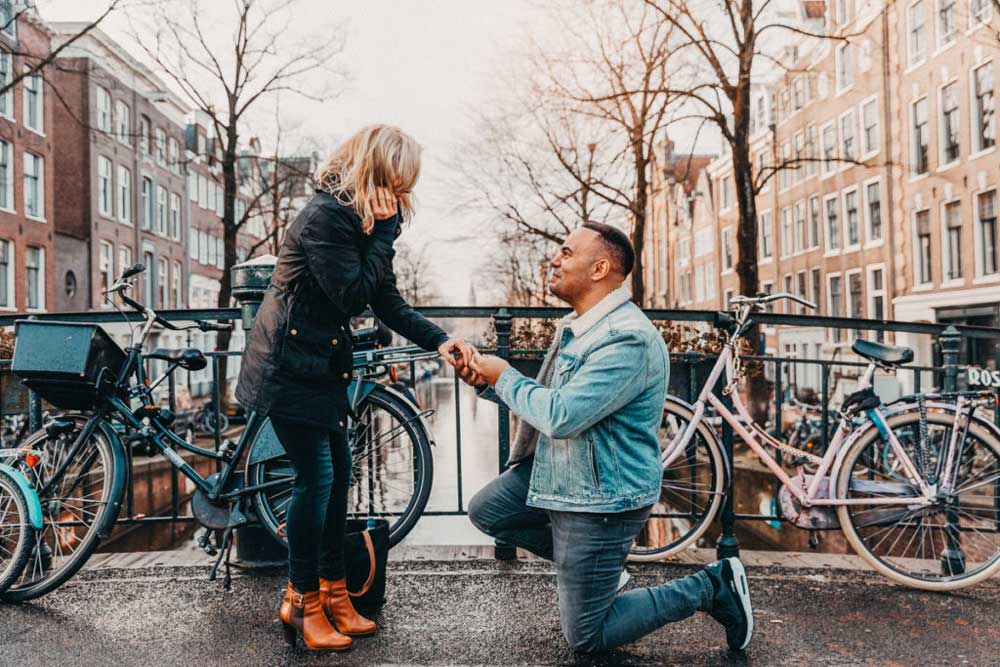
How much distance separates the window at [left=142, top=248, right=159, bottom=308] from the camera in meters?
37.9

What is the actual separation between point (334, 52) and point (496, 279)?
2715cm

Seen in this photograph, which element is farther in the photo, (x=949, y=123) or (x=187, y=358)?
(x=949, y=123)

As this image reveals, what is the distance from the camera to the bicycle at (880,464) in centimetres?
375

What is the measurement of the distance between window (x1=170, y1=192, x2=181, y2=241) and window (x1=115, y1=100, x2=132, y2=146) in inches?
223

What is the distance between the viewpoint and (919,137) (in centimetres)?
2512

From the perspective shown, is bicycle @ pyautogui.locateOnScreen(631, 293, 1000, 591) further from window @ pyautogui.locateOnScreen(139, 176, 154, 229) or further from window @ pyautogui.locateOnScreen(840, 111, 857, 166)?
window @ pyautogui.locateOnScreen(139, 176, 154, 229)

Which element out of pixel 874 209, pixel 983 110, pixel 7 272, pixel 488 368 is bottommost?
pixel 488 368

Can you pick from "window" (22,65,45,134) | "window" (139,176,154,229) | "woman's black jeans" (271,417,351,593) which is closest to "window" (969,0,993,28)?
"woman's black jeans" (271,417,351,593)

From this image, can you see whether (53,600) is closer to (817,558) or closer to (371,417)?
(371,417)

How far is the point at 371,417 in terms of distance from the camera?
157 inches

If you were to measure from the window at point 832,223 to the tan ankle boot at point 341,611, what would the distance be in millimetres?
30488

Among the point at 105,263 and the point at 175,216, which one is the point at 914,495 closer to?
the point at 105,263

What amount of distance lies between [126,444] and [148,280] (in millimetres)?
37814

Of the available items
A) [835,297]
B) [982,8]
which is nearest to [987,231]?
[982,8]
